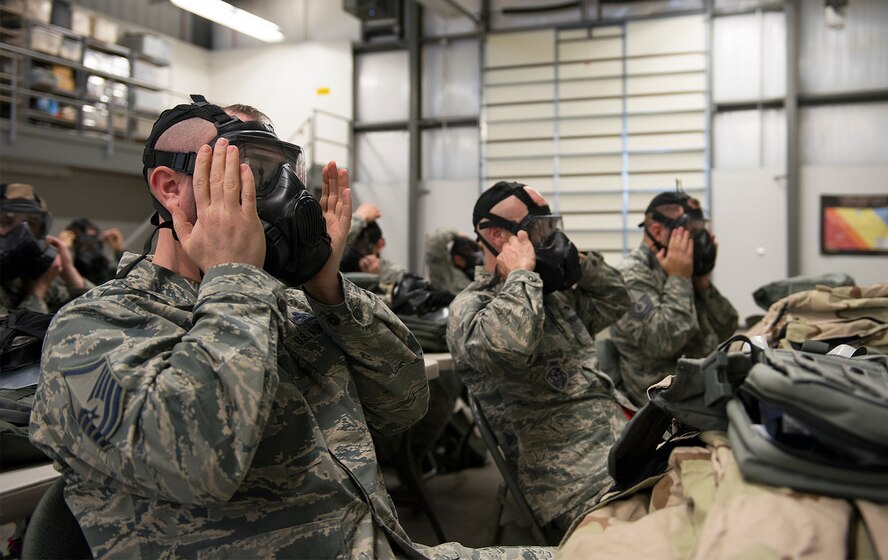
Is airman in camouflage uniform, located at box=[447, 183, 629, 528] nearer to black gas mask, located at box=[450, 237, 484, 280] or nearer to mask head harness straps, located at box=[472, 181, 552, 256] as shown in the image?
mask head harness straps, located at box=[472, 181, 552, 256]

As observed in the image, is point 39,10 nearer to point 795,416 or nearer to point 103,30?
point 103,30

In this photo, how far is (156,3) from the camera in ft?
34.4

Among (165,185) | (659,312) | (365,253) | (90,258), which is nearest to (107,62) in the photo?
(90,258)

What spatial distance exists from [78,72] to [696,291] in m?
8.00

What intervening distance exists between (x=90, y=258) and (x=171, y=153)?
4545mm

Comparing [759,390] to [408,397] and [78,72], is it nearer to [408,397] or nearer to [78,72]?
[408,397]

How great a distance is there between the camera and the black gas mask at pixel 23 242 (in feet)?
9.73

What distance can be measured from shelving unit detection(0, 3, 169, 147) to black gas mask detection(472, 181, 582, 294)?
6.39m

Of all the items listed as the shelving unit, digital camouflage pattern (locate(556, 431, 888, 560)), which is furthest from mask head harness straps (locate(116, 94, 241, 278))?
the shelving unit

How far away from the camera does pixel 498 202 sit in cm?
244

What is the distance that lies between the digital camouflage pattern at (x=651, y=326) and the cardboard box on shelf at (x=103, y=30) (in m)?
8.64

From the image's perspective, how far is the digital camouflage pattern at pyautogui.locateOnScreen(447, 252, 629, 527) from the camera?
6.66 feet

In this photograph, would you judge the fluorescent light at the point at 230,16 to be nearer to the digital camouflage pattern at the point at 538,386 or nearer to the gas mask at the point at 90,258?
the gas mask at the point at 90,258

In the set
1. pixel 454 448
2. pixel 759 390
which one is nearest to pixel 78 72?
pixel 454 448
